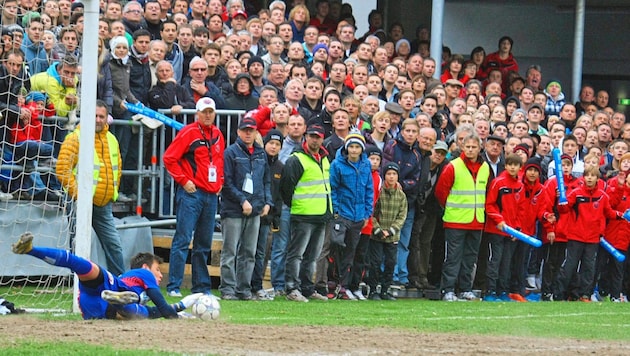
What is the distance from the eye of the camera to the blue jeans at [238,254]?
14.5m

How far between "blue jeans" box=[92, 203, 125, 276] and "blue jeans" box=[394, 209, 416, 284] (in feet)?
13.8

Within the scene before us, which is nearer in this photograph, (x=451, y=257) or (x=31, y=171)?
(x=31, y=171)

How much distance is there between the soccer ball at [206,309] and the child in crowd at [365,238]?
4.31 meters

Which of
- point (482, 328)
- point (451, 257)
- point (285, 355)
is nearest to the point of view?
point (285, 355)

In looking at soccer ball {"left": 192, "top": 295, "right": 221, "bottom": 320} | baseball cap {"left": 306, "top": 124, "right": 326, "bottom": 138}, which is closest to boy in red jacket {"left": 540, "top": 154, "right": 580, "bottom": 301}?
baseball cap {"left": 306, "top": 124, "right": 326, "bottom": 138}

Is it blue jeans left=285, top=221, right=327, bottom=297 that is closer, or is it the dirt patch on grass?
the dirt patch on grass

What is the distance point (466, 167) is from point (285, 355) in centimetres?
811

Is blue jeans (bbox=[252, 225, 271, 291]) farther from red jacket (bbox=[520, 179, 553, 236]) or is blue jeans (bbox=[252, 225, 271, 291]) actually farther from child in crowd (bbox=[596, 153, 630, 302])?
child in crowd (bbox=[596, 153, 630, 302])

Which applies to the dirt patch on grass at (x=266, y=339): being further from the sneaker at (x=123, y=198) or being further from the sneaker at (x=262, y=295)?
the sneaker at (x=123, y=198)

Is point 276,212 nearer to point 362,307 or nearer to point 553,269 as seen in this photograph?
point 362,307

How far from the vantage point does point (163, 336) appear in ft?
32.9

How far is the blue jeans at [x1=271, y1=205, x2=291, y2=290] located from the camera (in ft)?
50.1

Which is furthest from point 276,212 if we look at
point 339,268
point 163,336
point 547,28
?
point 547,28

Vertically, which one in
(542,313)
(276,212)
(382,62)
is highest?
(382,62)
